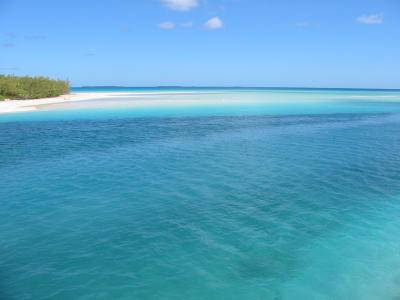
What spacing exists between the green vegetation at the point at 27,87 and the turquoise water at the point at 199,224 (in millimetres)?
36385

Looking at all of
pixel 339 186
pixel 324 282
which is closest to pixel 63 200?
pixel 324 282

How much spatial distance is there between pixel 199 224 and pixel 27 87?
56.3 meters

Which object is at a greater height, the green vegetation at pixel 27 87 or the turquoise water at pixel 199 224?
the green vegetation at pixel 27 87

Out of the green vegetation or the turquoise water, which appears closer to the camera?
the turquoise water

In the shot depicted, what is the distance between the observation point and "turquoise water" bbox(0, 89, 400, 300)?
22.1ft

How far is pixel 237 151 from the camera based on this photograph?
739 inches

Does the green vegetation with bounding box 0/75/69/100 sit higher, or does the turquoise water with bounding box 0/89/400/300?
the green vegetation with bounding box 0/75/69/100

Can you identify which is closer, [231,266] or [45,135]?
[231,266]

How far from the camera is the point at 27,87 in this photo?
2242 inches

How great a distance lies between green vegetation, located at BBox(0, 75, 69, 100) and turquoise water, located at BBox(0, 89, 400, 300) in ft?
119

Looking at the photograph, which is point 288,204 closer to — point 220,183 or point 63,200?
point 220,183

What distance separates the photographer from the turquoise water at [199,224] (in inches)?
265

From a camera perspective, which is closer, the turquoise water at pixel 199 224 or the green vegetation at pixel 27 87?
the turquoise water at pixel 199 224

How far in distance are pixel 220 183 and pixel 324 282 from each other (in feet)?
20.4
